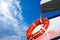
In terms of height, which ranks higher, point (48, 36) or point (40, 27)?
point (40, 27)

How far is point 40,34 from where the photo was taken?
451cm

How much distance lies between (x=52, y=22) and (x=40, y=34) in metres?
0.43

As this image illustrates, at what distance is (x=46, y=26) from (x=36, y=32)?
297mm

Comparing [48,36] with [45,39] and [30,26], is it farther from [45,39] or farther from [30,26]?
[30,26]

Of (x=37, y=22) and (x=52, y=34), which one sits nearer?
(x=52, y=34)

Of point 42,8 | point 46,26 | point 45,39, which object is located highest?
point 42,8

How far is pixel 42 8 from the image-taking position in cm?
442

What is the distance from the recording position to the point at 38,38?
4.57m

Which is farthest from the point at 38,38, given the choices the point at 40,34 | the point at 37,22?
the point at 37,22

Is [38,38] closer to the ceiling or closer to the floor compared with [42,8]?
closer to the floor

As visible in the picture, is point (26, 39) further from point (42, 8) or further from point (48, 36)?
point (42, 8)

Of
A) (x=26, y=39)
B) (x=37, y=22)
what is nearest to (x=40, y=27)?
(x=37, y=22)

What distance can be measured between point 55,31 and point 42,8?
640 millimetres

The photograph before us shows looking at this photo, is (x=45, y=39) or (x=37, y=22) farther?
(x=37, y=22)
